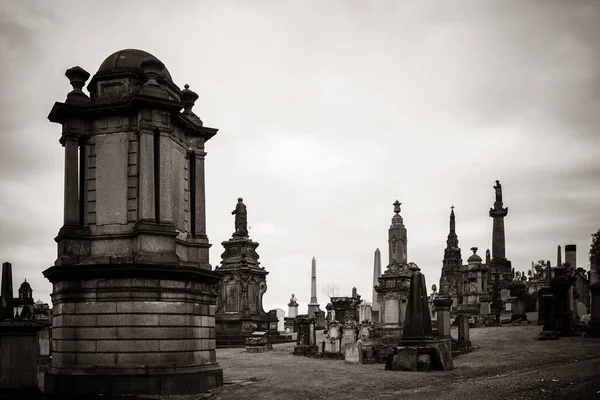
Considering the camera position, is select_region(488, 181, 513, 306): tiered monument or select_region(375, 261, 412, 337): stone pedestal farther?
select_region(488, 181, 513, 306): tiered monument

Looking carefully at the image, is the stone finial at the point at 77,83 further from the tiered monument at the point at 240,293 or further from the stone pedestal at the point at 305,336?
the tiered monument at the point at 240,293

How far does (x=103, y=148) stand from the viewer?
13.8 m

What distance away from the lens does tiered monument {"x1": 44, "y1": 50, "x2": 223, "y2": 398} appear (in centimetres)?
1250

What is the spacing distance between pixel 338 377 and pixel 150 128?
722cm

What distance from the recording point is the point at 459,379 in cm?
1370

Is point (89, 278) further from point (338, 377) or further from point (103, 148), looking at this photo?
point (338, 377)

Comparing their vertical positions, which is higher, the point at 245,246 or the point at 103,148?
the point at 103,148

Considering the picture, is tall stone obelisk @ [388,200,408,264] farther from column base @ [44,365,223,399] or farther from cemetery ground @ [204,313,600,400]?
column base @ [44,365,223,399]

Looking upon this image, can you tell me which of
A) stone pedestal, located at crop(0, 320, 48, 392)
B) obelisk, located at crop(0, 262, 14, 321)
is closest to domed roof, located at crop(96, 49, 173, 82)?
obelisk, located at crop(0, 262, 14, 321)

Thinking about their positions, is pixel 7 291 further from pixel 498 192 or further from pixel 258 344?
pixel 498 192

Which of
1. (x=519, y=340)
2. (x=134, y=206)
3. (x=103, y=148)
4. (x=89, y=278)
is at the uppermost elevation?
(x=103, y=148)

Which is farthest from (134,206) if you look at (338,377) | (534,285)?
(534,285)

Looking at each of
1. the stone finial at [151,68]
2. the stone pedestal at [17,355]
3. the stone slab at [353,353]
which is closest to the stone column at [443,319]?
the stone slab at [353,353]

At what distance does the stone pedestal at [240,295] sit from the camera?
1342 inches
